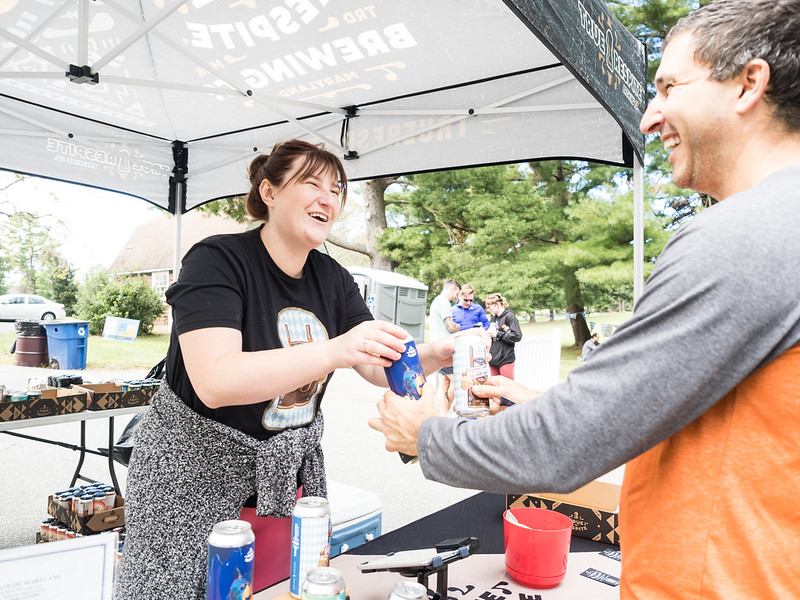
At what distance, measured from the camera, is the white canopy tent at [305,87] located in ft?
9.91

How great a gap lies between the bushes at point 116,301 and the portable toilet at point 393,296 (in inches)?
323

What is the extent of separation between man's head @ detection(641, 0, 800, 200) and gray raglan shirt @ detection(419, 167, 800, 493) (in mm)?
118

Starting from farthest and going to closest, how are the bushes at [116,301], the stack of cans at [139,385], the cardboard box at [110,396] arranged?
the bushes at [116,301], the stack of cans at [139,385], the cardboard box at [110,396]

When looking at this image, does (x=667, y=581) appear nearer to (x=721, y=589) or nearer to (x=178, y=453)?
(x=721, y=589)

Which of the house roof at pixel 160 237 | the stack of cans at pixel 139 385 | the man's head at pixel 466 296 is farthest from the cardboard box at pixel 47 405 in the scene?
the house roof at pixel 160 237

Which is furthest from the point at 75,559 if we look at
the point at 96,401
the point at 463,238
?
the point at 463,238

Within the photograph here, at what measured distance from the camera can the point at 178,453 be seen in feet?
4.92

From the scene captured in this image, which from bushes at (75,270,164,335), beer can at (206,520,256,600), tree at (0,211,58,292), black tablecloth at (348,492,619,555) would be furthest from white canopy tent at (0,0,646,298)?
Answer: tree at (0,211,58,292)

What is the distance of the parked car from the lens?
1827 centimetres

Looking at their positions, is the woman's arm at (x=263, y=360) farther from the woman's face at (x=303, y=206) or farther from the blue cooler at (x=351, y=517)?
the blue cooler at (x=351, y=517)

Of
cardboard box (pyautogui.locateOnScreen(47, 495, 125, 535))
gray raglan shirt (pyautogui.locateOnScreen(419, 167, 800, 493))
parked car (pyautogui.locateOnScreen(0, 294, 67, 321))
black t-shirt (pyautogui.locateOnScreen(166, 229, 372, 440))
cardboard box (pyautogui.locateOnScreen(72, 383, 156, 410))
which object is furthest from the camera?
parked car (pyautogui.locateOnScreen(0, 294, 67, 321))

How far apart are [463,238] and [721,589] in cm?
1871

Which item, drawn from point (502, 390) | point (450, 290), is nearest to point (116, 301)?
point (450, 290)

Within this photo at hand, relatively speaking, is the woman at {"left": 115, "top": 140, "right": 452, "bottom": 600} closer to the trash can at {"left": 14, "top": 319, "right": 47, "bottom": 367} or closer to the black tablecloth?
the black tablecloth
